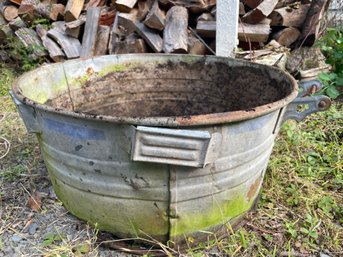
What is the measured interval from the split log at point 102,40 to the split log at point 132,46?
0.64 feet

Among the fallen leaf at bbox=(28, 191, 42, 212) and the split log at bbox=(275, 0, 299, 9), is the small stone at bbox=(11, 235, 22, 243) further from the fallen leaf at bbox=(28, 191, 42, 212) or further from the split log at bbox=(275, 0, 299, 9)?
the split log at bbox=(275, 0, 299, 9)

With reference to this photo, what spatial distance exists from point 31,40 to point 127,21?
3.57 feet

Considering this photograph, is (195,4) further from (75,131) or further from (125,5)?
(75,131)

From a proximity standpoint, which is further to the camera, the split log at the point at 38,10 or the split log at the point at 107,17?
the split log at the point at 38,10

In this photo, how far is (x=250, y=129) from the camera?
4.42 ft

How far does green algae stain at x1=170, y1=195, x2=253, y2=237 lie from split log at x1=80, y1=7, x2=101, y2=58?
2.16 meters

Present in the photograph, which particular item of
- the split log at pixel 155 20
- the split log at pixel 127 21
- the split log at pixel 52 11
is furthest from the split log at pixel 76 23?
the split log at pixel 155 20

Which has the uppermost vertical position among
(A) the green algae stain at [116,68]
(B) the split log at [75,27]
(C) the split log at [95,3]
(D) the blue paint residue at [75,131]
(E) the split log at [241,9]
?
(D) the blue paint residue at [75,131]

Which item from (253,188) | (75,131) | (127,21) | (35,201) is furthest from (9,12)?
(253,188)

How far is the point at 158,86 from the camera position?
2.17 metres

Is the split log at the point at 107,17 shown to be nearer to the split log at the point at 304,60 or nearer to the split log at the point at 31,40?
the split log at the point at 31,40

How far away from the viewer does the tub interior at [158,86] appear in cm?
188

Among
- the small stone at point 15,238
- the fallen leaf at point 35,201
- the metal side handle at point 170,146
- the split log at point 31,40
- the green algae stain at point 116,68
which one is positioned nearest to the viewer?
the metal side handle at point 170,146

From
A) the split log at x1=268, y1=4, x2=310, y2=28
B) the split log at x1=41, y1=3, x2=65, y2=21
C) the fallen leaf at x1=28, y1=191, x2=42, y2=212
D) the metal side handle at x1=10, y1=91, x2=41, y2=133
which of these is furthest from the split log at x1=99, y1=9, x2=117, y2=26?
the metal side handle at x1=10, y1=91, x2=41, y2=133
